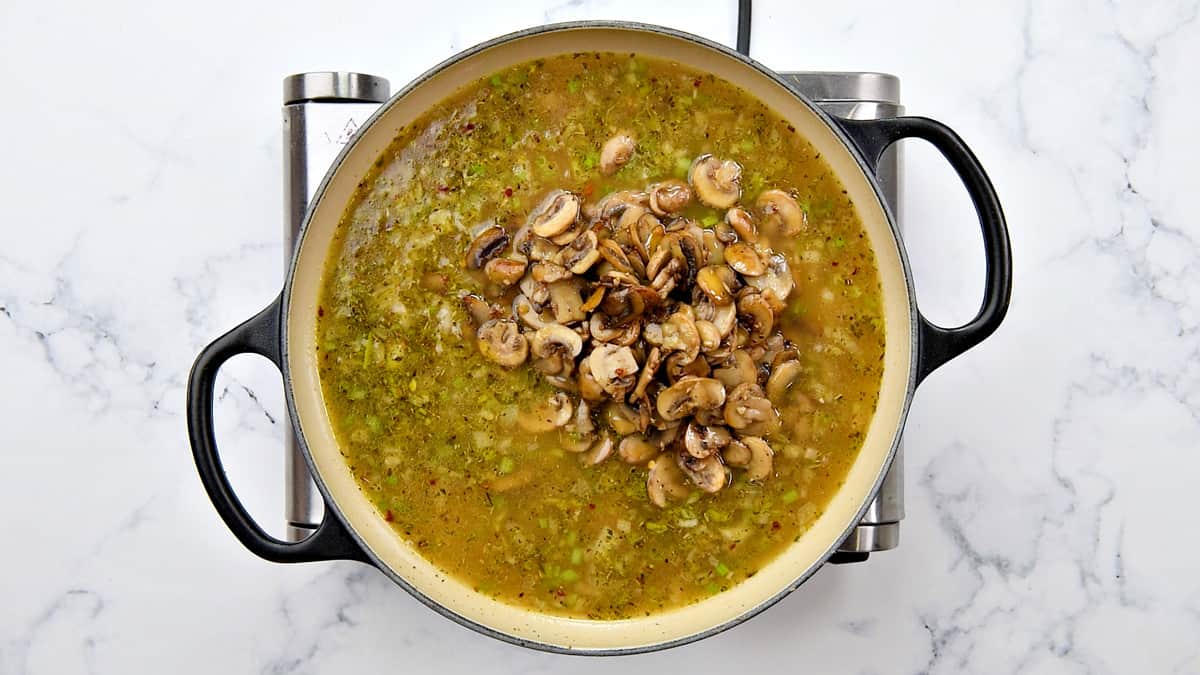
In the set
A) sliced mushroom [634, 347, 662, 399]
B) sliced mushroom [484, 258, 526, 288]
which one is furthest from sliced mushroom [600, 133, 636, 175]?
sliced mushroom [634, 347, 662, 399]

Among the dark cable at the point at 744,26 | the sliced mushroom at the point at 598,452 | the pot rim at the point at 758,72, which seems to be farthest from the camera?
the dark cable at the point at 744,26

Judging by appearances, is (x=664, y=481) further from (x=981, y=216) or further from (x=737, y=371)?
(x=981, y=216)

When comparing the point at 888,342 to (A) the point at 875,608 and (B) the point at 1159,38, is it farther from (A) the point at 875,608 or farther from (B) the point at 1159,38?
(B) the point at 1159,38

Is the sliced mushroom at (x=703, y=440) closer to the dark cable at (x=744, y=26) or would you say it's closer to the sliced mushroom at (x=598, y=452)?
the sliced mushroom at (x=598, y=452)

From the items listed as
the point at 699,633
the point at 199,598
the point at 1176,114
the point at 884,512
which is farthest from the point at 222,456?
the point at 1176,114

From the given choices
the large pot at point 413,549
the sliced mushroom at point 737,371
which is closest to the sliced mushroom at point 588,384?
the sliced mushroom at point 737,371

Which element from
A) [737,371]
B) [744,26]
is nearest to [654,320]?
[737,371]

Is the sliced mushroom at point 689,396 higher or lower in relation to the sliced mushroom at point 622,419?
higher
